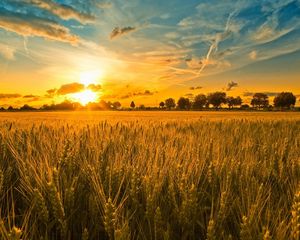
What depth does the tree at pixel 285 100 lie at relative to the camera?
9506 centimetres

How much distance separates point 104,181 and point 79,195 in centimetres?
18

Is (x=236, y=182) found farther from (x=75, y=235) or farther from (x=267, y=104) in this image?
(x=267, y=104)

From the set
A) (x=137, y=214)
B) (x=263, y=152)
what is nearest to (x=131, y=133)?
(x=263, y=152)

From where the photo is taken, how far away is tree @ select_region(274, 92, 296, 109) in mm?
95062

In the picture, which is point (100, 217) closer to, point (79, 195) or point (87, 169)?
point (79, 195)

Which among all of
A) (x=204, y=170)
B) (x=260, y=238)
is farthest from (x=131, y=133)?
(x=260, y=238)

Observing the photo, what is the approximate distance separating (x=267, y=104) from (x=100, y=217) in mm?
104247

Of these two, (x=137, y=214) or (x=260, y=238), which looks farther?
(x=137, y=214)

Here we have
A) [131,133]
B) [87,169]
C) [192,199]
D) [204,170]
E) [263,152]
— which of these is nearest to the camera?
[192,199]

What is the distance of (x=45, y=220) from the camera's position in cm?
156

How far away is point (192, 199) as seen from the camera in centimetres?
169

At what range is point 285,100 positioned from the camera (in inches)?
3789

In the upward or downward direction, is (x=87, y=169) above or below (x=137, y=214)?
above

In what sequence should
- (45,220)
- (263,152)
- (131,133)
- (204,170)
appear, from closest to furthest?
1. (45,220)
2. (204,170)
3. (263,152)
4. (131,133)
